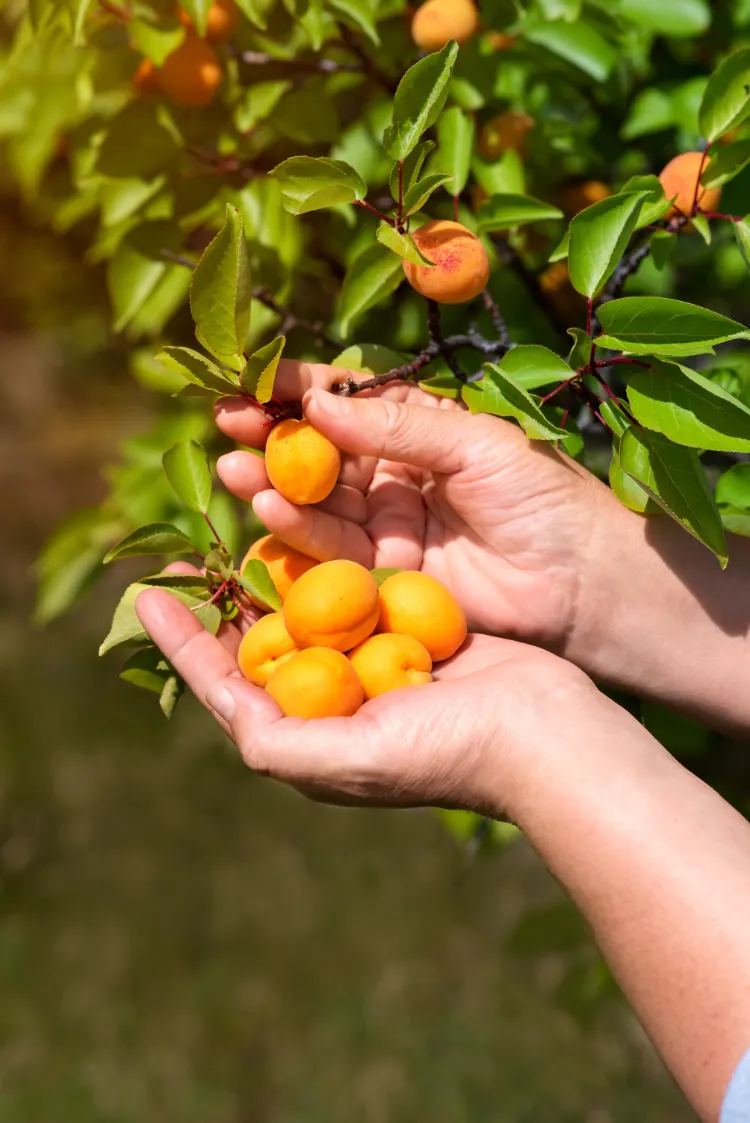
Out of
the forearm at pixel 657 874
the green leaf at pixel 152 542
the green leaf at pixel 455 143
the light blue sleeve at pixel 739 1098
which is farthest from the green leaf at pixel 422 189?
the light blue sleeve at pixel 739 1098

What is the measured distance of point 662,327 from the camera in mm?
913

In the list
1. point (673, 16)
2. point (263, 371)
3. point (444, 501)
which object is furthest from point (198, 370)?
point (673, 16)

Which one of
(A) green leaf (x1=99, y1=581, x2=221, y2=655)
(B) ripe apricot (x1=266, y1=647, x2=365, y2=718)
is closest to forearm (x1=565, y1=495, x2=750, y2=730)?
(B) ripe apricot (x1=266, y1=647, x2=365, y2=718)

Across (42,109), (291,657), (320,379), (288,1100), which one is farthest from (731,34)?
(288,1100)

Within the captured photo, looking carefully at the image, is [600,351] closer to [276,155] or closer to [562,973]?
[276,155]

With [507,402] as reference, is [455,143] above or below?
above

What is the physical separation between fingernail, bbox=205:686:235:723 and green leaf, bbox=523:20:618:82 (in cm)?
90

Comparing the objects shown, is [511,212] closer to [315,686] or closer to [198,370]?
[198,370]

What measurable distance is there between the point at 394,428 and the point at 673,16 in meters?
0.71

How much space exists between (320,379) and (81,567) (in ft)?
1.91

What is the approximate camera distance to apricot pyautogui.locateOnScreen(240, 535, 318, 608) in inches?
46.4

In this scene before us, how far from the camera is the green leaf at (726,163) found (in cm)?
103

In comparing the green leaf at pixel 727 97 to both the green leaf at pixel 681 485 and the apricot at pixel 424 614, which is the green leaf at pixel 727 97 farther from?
the apricot at pixel 424 614

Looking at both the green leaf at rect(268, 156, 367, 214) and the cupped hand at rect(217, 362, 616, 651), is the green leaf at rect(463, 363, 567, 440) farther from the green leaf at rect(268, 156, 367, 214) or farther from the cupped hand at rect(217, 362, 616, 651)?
the green leaf at rect(268, 156, 367, 214)
